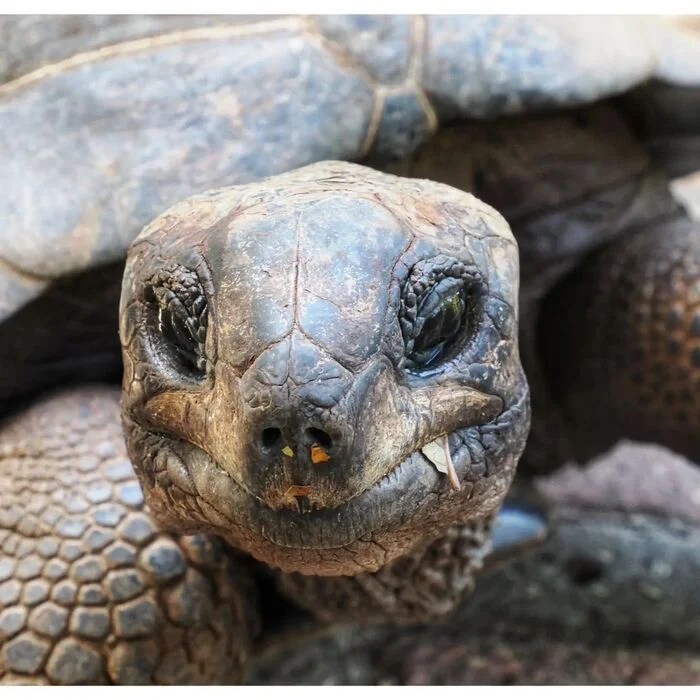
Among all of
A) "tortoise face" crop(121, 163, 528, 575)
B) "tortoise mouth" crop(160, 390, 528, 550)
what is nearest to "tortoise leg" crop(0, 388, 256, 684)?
"tortoise face" crop(121, 163, 528, 575)

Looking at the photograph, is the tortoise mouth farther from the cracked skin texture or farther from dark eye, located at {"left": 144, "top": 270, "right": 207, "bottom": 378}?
dark eye, located at {"left": 144, "top": 270, "right": 207, "bottom": 378}

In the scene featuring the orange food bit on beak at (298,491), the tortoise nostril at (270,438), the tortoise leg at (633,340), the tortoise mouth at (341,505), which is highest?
the tortoise nostril at (270,438)

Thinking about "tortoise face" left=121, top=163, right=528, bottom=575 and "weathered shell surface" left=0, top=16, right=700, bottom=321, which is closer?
"tortoise face" left=121, top=163, right=528, bottom=575

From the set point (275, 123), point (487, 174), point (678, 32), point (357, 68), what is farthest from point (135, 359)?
point (678, 32)

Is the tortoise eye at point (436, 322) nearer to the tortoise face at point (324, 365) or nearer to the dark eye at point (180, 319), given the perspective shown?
the tortoise face at point (324, 365)

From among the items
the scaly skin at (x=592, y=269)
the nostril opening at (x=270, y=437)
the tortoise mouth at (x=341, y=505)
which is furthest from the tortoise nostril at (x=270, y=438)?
the scaly skin at (x=592, y=269)

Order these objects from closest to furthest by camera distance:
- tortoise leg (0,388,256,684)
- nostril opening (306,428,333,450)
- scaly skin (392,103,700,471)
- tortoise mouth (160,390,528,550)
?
nostril opening (306,428,333,450) < tortoise mouth (160,390,528,550) < tortoise leg (0,388,256,684) < scaly skin (392,103,700,471)
